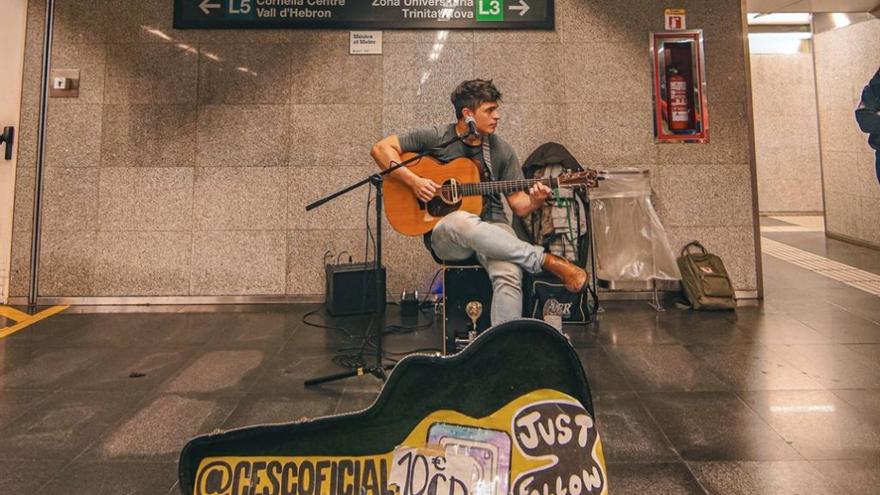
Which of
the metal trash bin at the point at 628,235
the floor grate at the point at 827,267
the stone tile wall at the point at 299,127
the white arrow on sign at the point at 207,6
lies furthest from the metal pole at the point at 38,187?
the floor grate at the point at 827,267

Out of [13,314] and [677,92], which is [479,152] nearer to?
[677,92]

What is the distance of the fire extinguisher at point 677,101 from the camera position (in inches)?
162

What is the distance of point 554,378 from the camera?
1224mm

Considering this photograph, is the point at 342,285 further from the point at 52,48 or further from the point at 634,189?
the point at 52,48

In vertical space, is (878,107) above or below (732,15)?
below

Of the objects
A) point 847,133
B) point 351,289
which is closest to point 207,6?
point 351,289

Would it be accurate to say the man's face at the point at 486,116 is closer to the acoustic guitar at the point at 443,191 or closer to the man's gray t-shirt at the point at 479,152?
the man's gray t-shirt at the point at 479,152

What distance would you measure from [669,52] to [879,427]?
3204 mm

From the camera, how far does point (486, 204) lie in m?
2.71

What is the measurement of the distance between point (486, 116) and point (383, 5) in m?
2.03

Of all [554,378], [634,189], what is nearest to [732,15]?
[634,189]

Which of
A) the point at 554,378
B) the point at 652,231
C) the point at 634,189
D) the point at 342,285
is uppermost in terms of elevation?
Answer: the point at 634,189

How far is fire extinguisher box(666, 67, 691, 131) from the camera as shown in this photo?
4117 millimetres

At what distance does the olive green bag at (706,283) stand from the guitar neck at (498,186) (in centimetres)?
184
